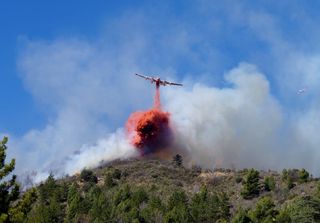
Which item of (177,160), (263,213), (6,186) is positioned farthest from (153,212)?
(177,160)

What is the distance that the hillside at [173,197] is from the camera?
10400 centimetres

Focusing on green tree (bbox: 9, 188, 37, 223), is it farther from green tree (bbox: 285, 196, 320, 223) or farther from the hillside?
green tree (bbox: 285, 196, 320, 223)

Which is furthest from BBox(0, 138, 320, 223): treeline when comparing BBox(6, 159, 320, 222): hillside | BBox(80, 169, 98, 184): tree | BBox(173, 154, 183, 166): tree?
BBox(173, 154, 183, 166): tree

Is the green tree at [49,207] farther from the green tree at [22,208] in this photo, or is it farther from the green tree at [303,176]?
the green tree at [303,176]

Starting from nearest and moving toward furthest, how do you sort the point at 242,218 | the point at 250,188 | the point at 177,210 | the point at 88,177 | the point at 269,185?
the point at 242,218
the point at 177,210
the point at 250,188
the point at 269,185
the point at 88,177

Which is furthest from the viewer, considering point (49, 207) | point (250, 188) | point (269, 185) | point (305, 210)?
point (269, 185)

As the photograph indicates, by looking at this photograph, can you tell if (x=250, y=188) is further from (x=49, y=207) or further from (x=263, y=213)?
(x=49, y=207)

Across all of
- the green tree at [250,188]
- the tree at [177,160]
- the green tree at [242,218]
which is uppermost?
the tree at [177,160]

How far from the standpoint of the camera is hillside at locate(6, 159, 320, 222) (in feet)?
341

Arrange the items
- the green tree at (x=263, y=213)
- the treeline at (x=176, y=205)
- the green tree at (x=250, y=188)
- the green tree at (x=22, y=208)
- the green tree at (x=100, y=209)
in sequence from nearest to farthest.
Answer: the green tree at (x=22, y=208) < the green tree at (x=263, y=213) < the treeline at (x=176, y=205) < the green tree at (x=100, y=209) < the green tree at (x=250, y=188)

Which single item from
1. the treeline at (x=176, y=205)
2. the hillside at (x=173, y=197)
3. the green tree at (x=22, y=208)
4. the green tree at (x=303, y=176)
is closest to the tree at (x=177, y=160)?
the hillside at (x=173, y=197)

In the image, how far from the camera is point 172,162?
7579 inches

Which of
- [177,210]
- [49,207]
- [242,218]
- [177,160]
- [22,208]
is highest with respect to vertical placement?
[177,160]

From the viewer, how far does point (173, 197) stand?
119 meters
